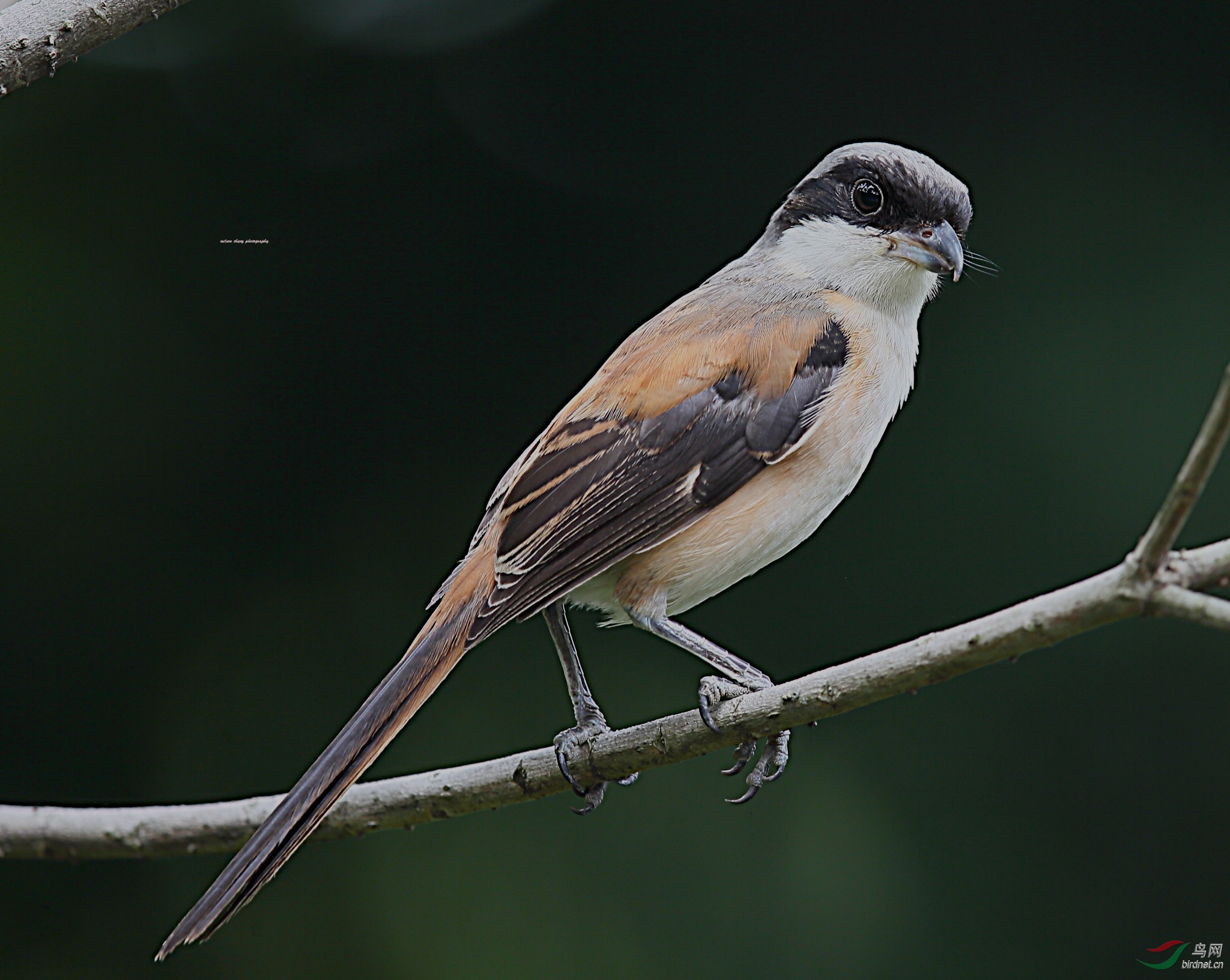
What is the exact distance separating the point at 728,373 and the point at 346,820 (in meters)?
1.33

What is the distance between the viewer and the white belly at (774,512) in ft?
8.54

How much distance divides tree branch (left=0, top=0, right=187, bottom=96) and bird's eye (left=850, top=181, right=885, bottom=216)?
179 centimetres

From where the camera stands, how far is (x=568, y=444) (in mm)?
2723

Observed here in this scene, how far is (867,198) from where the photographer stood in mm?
3062

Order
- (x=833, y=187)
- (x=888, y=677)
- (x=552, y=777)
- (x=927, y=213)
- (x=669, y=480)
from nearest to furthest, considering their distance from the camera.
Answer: (x=888, y=677) < (x=552, y=777) < (x=669, y=480) < (x=927, y=213) < (x=833, y=187)

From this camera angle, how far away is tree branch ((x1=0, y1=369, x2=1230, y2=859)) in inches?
63.2

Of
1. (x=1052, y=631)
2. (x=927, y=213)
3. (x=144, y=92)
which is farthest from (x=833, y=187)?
(x=144, y=92)

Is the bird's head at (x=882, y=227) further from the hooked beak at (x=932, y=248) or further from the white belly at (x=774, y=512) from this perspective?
the white belly at (x=774, y=512)

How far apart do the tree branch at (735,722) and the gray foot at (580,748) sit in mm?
17

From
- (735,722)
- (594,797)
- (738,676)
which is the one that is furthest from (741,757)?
(735,722)

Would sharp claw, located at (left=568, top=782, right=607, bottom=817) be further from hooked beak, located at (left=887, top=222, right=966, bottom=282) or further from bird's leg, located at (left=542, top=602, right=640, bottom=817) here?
hooked beak, located at (left=887, top=222, right=966, bottom=282)

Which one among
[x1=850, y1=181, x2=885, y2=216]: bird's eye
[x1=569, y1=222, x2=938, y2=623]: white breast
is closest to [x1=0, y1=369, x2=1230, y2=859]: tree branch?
[x1=569, y1=222, x2=938, y2=623]: white breast

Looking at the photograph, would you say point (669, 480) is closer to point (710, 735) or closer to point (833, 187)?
point (710, 735)

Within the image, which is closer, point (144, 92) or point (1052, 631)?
point (1052, 631)
